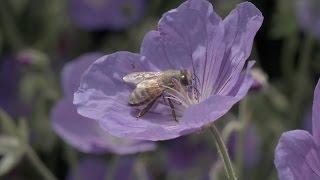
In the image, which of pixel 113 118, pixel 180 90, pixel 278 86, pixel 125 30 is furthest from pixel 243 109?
pixel 125 30

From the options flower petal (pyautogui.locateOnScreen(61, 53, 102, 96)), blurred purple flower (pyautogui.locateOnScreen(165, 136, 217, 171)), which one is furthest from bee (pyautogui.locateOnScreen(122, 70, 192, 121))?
blurred purple flower (pyautogui.locateOnScreen(165, 136, 217, 171))

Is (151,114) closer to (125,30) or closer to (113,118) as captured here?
(113,118)

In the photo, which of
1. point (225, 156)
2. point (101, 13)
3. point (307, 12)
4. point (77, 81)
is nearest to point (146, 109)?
point (225, 156)

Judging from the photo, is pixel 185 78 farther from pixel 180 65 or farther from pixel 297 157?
pixel 297 157

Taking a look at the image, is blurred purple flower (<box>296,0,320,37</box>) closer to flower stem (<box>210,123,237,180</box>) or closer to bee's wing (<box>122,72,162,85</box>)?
bee's wing (<box>122,72,162,85</box>)

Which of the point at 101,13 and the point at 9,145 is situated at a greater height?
the point at 9,145

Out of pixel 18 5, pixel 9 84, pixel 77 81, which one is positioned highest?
pixel 77 81

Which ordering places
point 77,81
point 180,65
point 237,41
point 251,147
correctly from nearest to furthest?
point 237,41 < point 180,65 < point 77,81 < point 251,147

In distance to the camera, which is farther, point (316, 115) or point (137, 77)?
point (137, 77)
